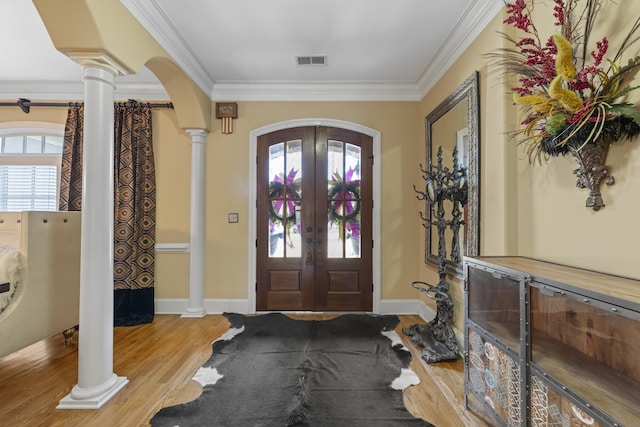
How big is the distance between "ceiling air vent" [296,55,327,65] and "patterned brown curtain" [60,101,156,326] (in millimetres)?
2017

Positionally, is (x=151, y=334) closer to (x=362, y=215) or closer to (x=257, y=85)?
(x=362, y=215)

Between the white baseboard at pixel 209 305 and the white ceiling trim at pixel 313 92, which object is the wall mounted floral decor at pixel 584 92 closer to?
the white ceiling trim at pixel 313 92

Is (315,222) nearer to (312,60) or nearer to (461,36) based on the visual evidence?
(312,60)

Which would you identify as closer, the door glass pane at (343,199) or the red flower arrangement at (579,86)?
the red flower arrangement at (579,86)

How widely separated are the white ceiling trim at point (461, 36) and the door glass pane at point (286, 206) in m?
1.72

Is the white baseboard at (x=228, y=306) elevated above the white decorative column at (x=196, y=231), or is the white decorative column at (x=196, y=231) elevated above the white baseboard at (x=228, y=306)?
the white decorative column at (x=196, y=231)

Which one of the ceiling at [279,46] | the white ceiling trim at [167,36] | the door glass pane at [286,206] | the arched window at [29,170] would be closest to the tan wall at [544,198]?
the ceiling at [279,46]

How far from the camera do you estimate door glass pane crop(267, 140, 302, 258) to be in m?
3.83

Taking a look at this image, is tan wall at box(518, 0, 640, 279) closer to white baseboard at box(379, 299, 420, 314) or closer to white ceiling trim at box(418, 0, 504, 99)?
white ceiling trim at box(418, 0, 504, 99)

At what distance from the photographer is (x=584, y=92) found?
1.53 metres

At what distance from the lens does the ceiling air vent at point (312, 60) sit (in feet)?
10.3

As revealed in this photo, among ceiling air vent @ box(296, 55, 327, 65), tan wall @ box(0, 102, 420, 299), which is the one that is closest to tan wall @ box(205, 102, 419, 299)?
tan wall @ box(0, 102, 420, 299)

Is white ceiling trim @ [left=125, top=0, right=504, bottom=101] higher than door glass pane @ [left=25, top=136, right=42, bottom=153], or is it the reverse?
white ceiling trim @ [left=125, top=0, right=504, bottom=101]

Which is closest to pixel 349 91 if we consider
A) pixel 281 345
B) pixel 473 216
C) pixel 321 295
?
pixel 473 216
